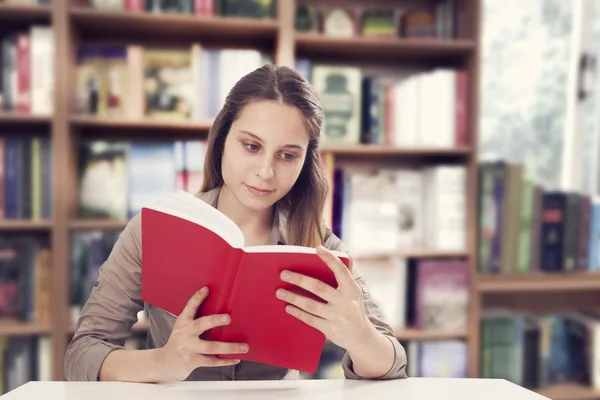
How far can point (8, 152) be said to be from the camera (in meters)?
1.65

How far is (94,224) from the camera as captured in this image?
5.48 feet

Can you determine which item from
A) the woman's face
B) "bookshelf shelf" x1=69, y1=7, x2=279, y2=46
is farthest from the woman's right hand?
"bookshelf shelf" x1=69, y1=7, x2=279, y2=46

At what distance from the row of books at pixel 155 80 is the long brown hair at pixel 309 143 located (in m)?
0.64

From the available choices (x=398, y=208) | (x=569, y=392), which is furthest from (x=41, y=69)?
(x=569, y=392)

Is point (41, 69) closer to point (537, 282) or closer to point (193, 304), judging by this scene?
point (193, 304)

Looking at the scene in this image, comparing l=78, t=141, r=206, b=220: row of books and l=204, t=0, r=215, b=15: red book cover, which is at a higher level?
l=204, t=0, r=215, b=15: red book cover

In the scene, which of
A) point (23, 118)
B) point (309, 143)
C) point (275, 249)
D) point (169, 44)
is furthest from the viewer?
point (169, 44)

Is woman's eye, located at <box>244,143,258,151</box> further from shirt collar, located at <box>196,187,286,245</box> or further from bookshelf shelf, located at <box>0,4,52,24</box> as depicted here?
bookshelf shelf, located at <box>0,4,52,24</box>

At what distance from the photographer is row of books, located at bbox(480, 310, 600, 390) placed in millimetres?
1936

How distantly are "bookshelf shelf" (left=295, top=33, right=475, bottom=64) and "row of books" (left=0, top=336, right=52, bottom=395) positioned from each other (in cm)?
140

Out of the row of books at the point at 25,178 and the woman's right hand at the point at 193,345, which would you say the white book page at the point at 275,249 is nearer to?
the woman's right hand at the point at 193,345

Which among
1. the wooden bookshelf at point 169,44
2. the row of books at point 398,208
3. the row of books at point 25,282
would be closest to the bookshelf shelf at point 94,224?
the wooden bookshelf at point 169,44

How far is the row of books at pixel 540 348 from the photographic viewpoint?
76.2 inches

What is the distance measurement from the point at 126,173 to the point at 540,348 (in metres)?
1.75
